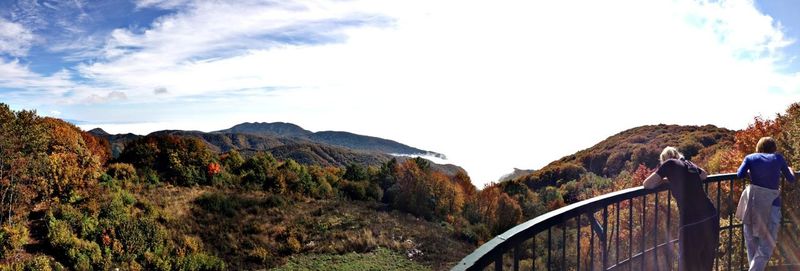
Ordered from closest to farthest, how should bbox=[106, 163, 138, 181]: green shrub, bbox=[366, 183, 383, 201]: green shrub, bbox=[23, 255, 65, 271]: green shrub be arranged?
bbox=[23, 255, 65, 271]: green shrub, bbox=[106, 163, 138, 181]: green shrub, bbox=[366, 183, 383, 201]: green shrub

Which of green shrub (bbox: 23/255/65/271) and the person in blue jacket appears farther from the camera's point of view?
green shrub (bbox: 23/255/65/271)

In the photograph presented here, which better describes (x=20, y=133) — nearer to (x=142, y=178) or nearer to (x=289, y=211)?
(x=142, y=178)

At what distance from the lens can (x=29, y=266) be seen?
16734 mm

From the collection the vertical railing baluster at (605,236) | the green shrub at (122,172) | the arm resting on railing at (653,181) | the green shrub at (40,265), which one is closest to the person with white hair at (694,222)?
the arm resting on railing at (653,181)

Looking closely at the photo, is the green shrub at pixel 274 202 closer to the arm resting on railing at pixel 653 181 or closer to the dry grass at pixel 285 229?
the dry grass at pixel 285 229

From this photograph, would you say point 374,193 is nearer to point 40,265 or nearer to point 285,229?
point 285,229

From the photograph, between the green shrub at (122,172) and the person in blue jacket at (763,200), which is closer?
the person in blue jacket at (763,200)

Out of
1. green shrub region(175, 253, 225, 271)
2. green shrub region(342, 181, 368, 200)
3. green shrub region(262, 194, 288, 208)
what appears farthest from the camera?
green shrub region(342, 181, 368, 200)

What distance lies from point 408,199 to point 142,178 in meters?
17.4

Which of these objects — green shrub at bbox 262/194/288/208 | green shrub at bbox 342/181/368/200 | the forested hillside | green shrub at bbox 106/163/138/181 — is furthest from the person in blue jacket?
green shrub at bbox 342/181/368/200

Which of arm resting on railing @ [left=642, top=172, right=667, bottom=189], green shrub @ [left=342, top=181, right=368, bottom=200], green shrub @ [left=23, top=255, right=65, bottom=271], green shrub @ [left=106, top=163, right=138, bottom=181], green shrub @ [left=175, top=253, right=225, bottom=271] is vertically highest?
arm resting on railing @ [left=642, top=172, right=667, bottom=189]

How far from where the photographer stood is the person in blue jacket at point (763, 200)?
433 centimetres

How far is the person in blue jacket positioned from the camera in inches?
170

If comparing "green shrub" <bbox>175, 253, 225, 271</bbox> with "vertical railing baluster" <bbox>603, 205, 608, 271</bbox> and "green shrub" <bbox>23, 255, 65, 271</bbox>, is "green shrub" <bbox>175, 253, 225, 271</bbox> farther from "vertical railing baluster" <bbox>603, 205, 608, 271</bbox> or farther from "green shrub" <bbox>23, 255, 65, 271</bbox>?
"vertical railing baluster" <bbox>603, 205, 608, 271</bbox>
